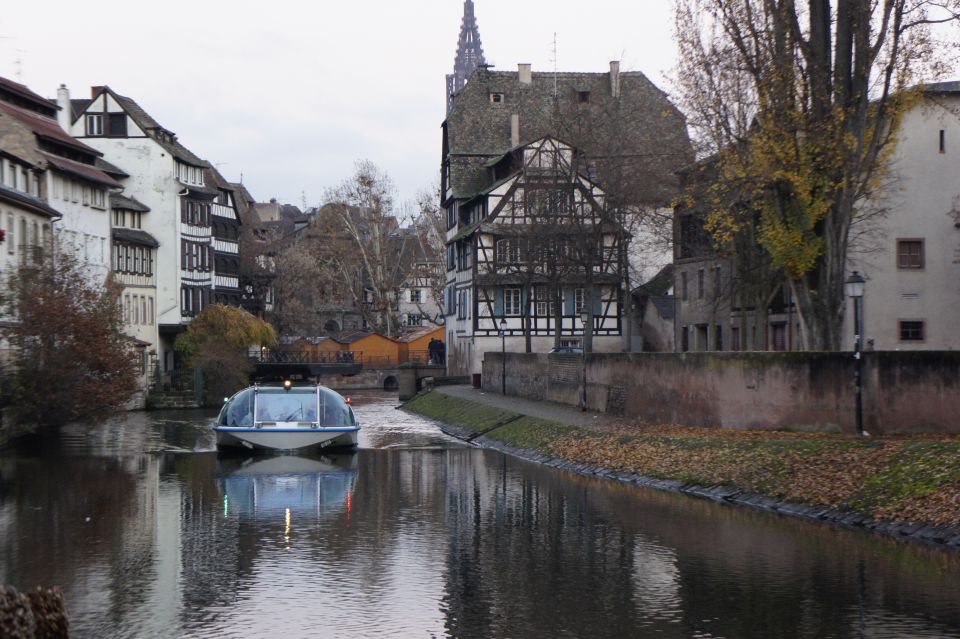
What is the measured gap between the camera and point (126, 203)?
79.6m

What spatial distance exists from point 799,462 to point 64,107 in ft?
218

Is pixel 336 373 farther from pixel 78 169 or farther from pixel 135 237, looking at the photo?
pixel 78 169

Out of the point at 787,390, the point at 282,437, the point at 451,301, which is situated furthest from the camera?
the point at 451,301

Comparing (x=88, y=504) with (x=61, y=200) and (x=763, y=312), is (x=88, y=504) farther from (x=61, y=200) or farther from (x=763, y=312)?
(x=61, y=200)

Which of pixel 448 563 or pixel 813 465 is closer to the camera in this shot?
pixel 448 563

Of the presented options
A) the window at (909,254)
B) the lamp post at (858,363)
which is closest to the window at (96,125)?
the window at (909,254)

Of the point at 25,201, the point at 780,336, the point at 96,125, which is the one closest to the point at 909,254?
the point at 780,336

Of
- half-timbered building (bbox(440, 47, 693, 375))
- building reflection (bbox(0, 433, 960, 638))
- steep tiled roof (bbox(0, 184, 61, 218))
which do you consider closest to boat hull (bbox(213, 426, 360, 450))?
building reflection (bbox(0, 433, 960, 638))

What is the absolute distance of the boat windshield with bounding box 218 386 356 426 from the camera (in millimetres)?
35719

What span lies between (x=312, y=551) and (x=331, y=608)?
4207mm

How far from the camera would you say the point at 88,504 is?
2439 centimetres

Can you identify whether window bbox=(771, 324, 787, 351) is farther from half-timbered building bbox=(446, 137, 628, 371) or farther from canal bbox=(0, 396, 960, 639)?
canal bbox=(0, 396, 960, 639)

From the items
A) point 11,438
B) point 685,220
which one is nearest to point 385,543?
point 11,438

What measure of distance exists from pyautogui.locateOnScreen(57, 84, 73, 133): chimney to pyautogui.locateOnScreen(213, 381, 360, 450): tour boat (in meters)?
50.4
